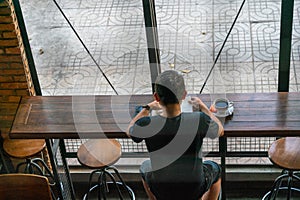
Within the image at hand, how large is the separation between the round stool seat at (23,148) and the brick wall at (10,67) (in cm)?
21

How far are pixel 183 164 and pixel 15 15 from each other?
164cm

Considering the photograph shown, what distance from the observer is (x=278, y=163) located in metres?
3.65

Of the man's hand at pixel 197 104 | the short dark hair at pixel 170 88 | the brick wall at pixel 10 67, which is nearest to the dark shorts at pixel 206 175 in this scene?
the man's hand at pixel 197 104

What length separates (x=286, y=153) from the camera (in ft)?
12.1

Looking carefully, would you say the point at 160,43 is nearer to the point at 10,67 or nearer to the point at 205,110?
the point at 205,110

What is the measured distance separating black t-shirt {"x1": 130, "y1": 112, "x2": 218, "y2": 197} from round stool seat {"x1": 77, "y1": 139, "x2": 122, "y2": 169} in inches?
22.6

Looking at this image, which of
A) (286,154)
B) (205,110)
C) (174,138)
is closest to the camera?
(174,138)

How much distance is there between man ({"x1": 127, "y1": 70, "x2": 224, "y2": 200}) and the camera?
9.95ft

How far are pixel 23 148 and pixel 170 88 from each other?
149cm

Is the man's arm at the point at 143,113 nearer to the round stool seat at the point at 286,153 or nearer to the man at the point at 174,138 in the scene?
the man at the point at 174,138

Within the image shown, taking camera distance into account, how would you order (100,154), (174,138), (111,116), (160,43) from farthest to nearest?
(160,43) → (100,154) → (111,116) → (174,138)

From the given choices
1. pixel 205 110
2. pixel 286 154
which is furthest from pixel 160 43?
pixel 286 154

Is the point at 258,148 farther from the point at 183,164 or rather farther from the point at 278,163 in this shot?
the point at 183,164

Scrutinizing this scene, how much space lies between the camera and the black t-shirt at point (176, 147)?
3.03m
